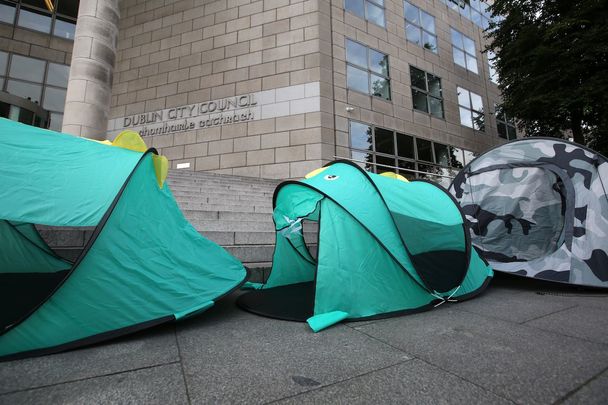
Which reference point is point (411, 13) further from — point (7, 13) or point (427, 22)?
point (7, 13)

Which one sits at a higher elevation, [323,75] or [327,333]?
[323,75]

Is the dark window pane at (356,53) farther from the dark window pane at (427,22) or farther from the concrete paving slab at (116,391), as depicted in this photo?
the concrete paving slab at (116,391)

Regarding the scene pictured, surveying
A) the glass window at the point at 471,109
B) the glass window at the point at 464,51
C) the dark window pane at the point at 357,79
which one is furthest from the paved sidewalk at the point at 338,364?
the glass window at the point at 464,51

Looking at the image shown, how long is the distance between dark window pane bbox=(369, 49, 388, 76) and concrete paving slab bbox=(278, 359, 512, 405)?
43.9 ft

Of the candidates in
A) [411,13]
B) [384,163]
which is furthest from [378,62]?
[384,163]

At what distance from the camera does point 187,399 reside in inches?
61.0

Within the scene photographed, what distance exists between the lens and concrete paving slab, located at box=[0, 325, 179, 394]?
1.73 meters

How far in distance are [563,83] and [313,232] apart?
12173mm

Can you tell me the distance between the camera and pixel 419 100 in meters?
14.2

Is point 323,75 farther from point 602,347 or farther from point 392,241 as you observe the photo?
point 602,347

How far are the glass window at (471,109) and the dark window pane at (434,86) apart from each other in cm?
157

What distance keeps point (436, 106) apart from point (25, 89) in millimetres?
20708

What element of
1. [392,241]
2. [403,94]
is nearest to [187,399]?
[392,241]

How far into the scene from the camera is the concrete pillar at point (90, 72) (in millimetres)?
11430
